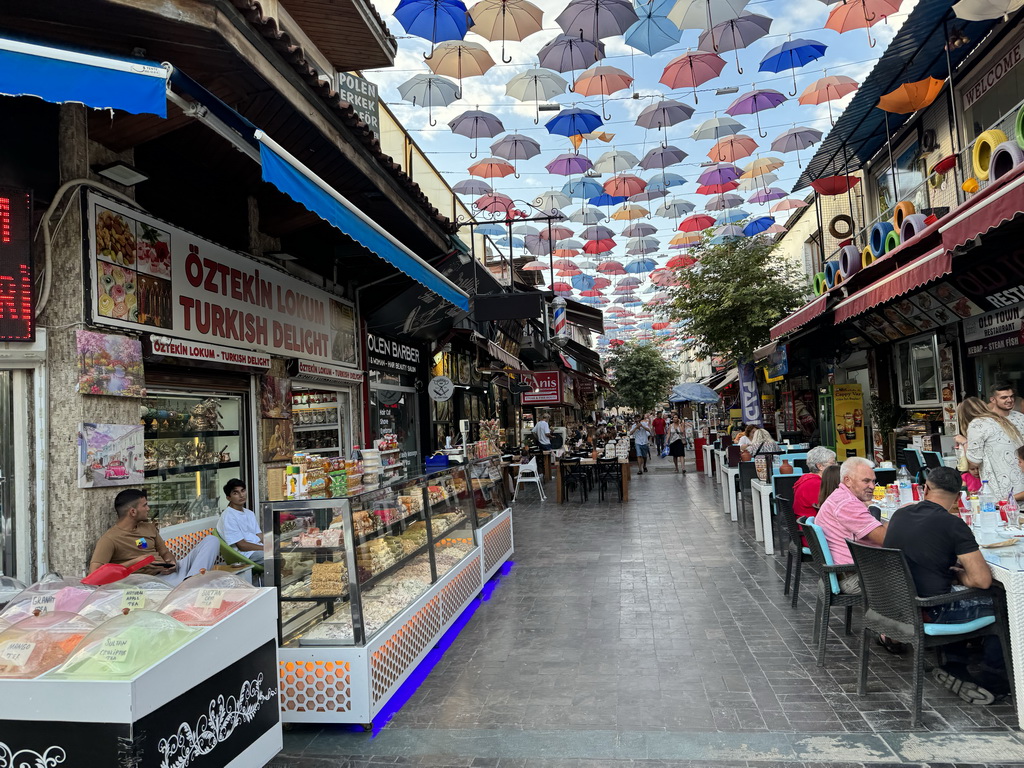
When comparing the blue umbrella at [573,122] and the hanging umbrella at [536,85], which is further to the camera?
the hanging umbrella at [536,85]

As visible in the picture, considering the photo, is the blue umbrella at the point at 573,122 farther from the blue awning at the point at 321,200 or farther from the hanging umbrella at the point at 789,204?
the hanging umbrella at the point at 789,204

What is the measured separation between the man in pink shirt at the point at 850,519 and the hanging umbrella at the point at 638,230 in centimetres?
1539

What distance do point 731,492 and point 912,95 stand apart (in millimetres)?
6242

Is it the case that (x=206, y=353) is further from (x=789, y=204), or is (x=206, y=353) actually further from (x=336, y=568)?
(x=789, y=204)

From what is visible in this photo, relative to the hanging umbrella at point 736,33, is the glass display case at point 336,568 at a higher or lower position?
lower

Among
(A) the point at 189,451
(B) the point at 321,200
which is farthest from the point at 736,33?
(A) the point at 189,451

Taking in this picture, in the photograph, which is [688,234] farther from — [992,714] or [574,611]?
[992,714]

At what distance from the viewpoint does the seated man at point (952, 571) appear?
386 centimetres

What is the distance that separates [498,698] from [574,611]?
6.67ft

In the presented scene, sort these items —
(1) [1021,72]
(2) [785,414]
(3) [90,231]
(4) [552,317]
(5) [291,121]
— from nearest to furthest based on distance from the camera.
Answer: (3) [90,231] < (5) [291,121] < (1) [1021,72] < (4) [552,317] < (2) [785,414]

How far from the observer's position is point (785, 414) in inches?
784

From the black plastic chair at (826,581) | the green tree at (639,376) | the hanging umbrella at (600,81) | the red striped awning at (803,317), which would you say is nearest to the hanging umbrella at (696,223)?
the red striped awning at (803,317)

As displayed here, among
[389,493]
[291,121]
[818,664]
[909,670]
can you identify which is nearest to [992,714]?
[909,670]

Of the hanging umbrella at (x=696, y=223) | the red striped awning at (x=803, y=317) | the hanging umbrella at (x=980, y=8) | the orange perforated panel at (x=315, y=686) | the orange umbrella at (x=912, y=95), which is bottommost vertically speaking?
the orange perforated panel at (x=315, y=686)
